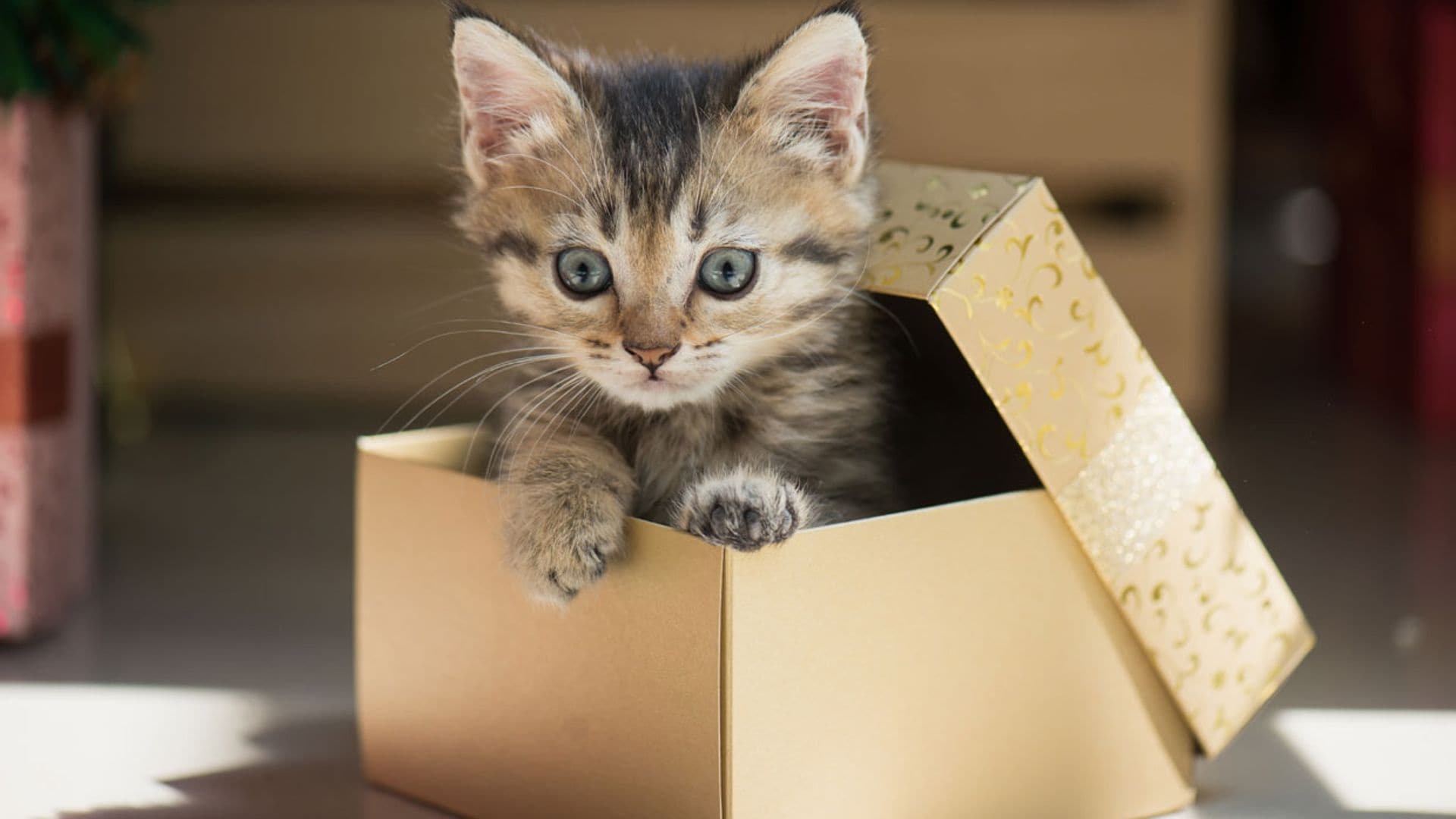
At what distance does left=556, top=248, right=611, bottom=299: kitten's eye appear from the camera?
1.37 m

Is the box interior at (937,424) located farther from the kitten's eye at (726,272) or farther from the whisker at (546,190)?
the whisker at (546,190)

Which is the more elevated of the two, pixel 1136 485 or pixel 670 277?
pixel 670 277

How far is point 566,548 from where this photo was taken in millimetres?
1283

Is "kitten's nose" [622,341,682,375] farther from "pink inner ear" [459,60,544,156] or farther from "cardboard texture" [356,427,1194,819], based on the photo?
"pink inner ear" [459,60,544,156]

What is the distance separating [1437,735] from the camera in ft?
5.61

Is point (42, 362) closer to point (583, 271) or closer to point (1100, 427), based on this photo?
point (583, 271)

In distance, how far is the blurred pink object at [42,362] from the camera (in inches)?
77.6

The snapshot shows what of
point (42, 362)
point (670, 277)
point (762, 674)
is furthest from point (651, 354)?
point (42, 362)

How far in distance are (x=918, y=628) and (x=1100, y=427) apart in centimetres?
24

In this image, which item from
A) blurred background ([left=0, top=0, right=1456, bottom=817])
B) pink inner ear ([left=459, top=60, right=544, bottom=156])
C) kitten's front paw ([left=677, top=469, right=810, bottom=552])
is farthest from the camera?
blurred background ([left=0, top=0, right=1456, bottom=817])

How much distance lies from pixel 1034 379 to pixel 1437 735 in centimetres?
74

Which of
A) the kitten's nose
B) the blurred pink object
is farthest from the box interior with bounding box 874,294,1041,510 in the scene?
the blurred pink object

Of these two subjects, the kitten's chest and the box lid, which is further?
the kitten's chest

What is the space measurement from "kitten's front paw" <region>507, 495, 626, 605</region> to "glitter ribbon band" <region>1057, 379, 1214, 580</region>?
39cm
